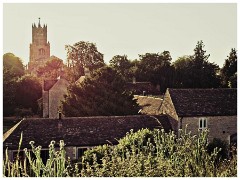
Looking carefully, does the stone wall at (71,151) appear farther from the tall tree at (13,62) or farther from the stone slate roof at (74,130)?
the tall tree at (13,62)

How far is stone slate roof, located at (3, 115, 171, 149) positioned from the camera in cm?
1548

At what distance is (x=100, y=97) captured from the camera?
22.1 meters

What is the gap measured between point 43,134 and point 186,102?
7.47 m

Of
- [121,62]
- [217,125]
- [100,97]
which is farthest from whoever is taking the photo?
[121,62]

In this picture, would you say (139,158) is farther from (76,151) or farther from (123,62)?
(123,62)

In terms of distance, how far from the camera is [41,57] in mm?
81625

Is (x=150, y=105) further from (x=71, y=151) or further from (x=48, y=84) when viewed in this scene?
(x=48, y=84)

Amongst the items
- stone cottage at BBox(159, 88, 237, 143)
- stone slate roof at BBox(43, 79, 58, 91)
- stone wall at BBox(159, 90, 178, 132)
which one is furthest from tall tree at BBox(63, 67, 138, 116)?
stone slate roof at BBox(43, 79, 58, 91)

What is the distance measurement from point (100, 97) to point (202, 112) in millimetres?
6323

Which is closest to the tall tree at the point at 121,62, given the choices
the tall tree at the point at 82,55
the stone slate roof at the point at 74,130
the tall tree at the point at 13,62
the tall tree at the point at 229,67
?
the tall tree at the point at 82,55

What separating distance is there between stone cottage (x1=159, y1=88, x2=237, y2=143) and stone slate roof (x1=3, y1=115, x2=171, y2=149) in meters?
1.29

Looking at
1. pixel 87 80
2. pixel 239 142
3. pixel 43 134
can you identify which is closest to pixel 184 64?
pixel 87 80

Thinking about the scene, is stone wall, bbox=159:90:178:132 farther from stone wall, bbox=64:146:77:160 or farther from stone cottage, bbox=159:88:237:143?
stone wall, bbox=64:146:77:160

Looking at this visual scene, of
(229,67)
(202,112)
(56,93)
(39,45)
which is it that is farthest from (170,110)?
(39,45)
